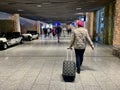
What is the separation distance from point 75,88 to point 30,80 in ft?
4.17

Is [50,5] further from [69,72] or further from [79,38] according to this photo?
[69,72]

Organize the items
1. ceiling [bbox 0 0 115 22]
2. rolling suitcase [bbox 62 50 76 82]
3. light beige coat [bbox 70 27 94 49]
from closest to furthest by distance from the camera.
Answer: rolling suitcase [bbox 62 50 76 82] < light beige coat [bbox 70 27 94 49] < ceiling [bbox 0 0 115 22]

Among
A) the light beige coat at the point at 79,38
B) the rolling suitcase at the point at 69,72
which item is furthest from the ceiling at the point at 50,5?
the rolling suitcase at the point at 69,72

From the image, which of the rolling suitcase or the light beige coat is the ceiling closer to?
the light beige coat

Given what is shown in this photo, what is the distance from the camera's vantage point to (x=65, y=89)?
384 centimetres

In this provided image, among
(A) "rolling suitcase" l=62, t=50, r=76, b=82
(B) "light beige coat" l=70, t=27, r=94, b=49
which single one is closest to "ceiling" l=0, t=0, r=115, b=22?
(B) "light beige coat" l=70, t=27, r=94, b=49

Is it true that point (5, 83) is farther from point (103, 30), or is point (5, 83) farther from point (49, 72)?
point (103, 30)

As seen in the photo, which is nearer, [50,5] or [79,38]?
[79,38]

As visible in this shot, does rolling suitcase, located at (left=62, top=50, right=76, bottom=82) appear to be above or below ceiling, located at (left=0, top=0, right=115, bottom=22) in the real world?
below

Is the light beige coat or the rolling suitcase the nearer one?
the rolling suitcase

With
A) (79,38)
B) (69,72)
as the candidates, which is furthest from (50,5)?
(69,72)

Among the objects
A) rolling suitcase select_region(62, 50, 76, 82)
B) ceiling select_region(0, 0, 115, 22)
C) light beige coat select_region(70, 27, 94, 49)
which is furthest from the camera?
ceiling select_region(0, 0, 115, 22)

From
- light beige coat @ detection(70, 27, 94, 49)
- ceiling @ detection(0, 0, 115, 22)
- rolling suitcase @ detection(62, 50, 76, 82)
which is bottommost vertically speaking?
rolling suitcase @ detection(62, 50, 76, 82)

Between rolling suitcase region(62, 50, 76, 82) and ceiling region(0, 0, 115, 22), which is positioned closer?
rolling suitcase region(62, 50, 76, 82)
